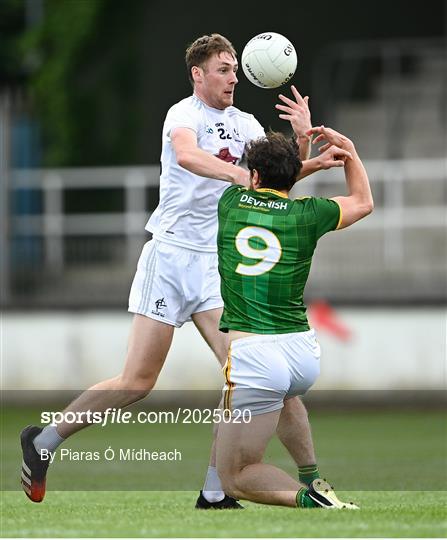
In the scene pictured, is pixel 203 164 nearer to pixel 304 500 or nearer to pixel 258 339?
pixel 258 339

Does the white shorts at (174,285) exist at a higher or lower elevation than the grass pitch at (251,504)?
higher

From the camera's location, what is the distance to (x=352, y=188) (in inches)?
329

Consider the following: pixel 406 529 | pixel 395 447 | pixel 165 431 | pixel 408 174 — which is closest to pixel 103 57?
pixel 408 174

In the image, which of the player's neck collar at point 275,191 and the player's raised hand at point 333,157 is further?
the player's raised hand at point 333,157

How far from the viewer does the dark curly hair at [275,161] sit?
26.7 feet

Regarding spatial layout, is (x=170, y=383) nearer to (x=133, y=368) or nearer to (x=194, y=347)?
(x=194, y=347)

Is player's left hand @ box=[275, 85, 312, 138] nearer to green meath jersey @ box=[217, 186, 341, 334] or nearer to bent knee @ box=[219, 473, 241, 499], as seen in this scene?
green meath jersey @ box=[217, 186, 341, 334]

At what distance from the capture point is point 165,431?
1662cm

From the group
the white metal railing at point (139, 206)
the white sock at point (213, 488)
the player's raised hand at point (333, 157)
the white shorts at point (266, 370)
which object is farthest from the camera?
the white metal railing at point (139, 206)

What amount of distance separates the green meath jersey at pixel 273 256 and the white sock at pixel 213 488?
1.07 metres

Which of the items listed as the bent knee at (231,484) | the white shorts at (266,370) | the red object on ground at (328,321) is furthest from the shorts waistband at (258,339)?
the red object on ground at (328,321)

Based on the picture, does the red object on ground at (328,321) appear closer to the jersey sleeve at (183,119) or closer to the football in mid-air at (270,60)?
the jersey sleeve at (183,119)

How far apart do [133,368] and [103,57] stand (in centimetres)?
1462

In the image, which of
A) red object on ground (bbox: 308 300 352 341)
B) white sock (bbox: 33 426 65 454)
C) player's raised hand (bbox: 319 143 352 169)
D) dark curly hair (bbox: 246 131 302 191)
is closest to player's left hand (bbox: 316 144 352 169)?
player's raised hand (bbox: 319 143 352 169)
